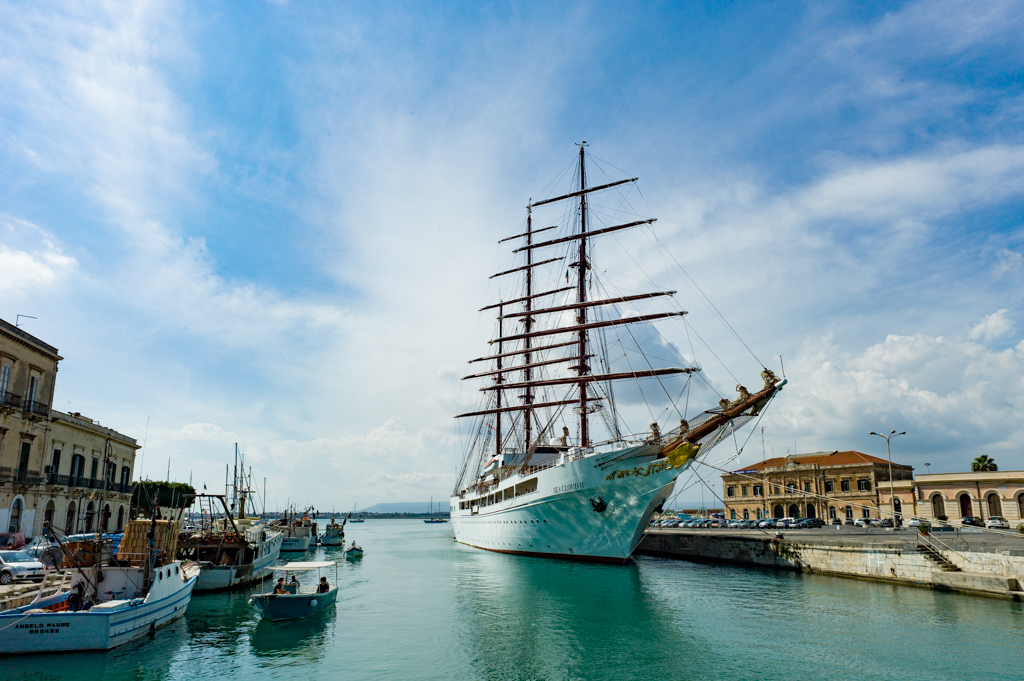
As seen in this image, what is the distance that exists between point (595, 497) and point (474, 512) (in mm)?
28114

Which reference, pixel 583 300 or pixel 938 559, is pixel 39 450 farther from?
pixel 938 559

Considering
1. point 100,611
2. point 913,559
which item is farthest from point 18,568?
point 913,559

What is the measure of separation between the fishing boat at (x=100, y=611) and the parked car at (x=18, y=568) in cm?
513

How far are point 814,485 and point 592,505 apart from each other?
207ft

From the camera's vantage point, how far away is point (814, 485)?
90.9 metres

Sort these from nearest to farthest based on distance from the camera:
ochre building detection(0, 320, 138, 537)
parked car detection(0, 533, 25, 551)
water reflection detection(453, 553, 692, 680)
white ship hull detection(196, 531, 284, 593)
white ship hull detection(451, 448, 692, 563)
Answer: water reflection detection(453, 553, 692, 680)
white ship hull detection(196, 531, 284, 593)
parked car detection(0, 533, 25, 551)
ochre building detection(0, 320, 138, 537)
white ship hull detection(451, 448, 692, 563)

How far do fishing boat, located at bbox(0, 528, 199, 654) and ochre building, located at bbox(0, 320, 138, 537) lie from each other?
15832 millimetres

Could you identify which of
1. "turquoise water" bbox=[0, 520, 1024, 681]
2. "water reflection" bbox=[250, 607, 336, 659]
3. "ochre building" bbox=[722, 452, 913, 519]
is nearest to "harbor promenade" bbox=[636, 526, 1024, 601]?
"turquoise water" bbox=[0, 520, 1024, 681]

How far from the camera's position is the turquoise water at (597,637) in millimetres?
18688

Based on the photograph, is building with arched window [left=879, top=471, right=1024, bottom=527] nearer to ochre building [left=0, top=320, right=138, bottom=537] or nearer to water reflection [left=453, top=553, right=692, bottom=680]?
water reflection [left=453, top=553, right=692, bottom=680]

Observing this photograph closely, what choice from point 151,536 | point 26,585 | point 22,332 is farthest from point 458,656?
point 22,332

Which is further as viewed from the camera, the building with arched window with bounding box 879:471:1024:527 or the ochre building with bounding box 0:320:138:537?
the building with arched window with bounding box 879:471:1024:527

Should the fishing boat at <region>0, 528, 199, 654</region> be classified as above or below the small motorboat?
above

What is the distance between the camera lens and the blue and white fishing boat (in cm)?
1839
